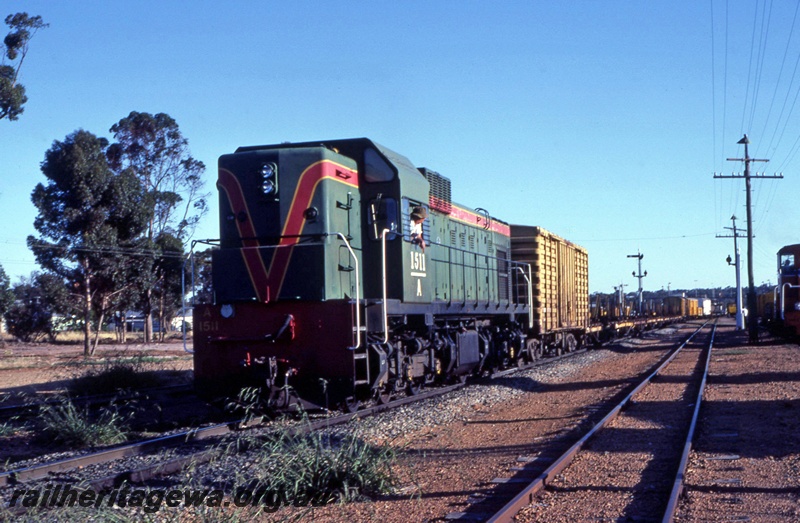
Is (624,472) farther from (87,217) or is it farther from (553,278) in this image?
(87,217)

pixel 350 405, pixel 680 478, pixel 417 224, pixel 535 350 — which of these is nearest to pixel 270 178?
pixel 417 224

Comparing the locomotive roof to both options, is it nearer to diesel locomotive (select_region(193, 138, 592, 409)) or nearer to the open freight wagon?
diesel locomotive (select_region(193, 138, 592, 409))

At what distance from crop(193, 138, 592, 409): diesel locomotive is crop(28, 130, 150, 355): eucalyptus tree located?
22.3 metres

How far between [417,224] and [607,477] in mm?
5828

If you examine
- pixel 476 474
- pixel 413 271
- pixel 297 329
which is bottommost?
pixel 476 474

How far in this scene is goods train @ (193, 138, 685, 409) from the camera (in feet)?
32.4

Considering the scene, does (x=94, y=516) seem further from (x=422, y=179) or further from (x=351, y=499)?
(x=422, y=179)

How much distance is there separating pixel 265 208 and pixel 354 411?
296 centimetres

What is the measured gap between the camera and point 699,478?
6875mm

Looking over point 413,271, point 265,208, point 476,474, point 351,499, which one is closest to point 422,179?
point 413,271

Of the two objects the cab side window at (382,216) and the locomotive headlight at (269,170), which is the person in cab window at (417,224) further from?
the locomotive headlight at (269,170)

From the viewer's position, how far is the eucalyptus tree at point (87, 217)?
31.6m

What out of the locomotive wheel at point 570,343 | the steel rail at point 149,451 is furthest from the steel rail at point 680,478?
the locomotive wheel at point 570,343

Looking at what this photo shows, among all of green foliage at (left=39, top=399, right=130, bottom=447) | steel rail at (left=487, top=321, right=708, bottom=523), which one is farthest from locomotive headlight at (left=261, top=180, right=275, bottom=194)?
steel rail at (left=487, top=321, right=708, bottom=523)
